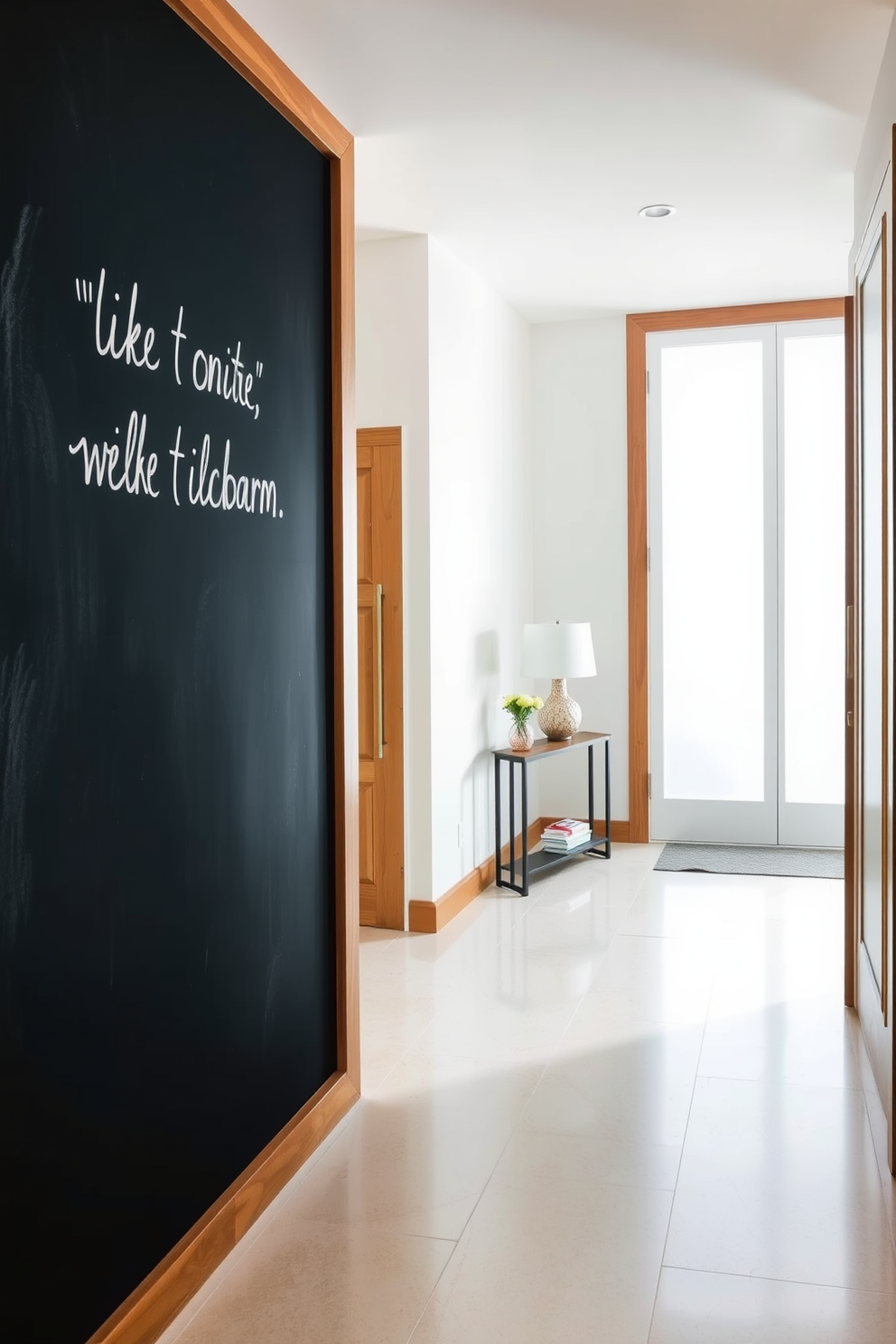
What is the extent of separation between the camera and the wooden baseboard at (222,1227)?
1.97m

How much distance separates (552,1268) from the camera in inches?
88.0

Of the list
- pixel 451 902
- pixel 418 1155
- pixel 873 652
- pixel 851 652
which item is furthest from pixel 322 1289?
pixel 451 902

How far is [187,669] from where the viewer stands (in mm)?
2205

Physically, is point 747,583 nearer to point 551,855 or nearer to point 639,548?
point 639,548

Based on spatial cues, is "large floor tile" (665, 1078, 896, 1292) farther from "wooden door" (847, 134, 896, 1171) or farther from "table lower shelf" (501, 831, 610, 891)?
"table lower shelf" (501, 831, 610, 891)

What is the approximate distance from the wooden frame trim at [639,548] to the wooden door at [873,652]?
7.78 ft

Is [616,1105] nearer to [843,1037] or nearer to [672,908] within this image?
[843,1037]

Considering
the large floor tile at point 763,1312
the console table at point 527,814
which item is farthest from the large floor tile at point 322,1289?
the console table at point 527,814

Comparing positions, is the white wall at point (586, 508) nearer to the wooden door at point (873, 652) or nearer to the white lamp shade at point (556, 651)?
the white lamp shade at point (556, 651)

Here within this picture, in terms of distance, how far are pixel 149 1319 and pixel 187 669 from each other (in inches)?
46.3

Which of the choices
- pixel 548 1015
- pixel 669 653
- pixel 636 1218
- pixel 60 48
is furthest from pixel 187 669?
pixel 669 653

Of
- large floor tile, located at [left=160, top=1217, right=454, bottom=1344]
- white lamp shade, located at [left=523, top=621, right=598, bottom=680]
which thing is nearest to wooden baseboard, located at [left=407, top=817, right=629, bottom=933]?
white lamp shade, located at [left=523, top=621, right=598, bottom=680]

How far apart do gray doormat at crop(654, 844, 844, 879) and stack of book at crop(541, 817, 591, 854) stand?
40 centimetres

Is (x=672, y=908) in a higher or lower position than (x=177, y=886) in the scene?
lower
